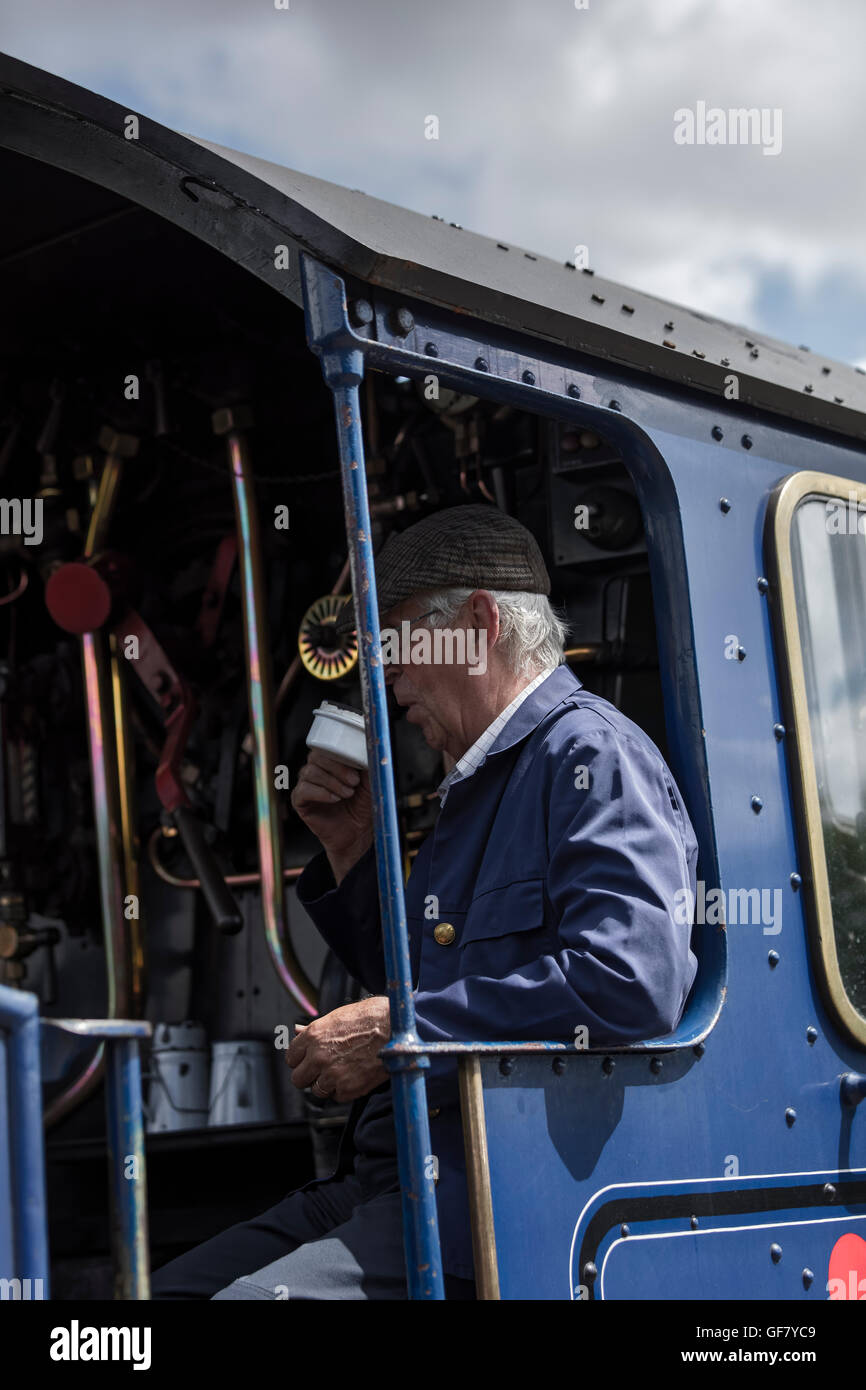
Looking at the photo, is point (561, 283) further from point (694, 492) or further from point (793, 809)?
point (793, 809)

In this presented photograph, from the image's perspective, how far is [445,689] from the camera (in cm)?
256

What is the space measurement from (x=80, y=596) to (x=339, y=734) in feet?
5.00

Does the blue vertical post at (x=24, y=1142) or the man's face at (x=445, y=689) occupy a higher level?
the man's face at (x=445, y=689)

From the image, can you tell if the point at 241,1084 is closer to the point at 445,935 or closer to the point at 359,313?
the point at 445,935

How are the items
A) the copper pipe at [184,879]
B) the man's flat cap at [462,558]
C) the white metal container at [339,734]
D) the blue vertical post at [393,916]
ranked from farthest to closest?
1. the copper pipe at [184,879]
2. the white metal container at [339,734]
3. the man's flat cap at [462,558]
4. the blue vertical post at [393,916]

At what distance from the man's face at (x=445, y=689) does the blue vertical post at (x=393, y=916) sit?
57 centimetres

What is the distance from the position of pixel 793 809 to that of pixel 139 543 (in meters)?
2.39

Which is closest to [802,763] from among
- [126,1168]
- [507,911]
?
[507,911]

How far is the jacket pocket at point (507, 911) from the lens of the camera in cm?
221

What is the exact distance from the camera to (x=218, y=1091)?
3955 millimetres

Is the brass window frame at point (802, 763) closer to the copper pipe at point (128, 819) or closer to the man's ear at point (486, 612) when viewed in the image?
the man's ear at point (486, 612)

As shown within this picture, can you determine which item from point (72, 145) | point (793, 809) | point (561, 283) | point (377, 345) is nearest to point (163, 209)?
point (72, 145)

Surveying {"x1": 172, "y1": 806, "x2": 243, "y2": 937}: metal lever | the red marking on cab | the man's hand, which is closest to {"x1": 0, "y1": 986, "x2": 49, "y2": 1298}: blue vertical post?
the man's hand

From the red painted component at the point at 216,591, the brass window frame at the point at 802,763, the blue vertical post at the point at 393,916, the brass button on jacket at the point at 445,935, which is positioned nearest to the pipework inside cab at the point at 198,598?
the red painted component at the point at 216,591
